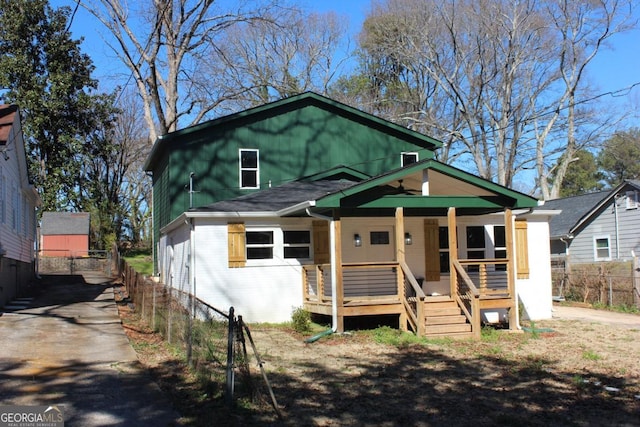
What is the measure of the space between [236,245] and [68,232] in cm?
3045

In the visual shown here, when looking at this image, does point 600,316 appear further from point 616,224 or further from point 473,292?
point 616,224

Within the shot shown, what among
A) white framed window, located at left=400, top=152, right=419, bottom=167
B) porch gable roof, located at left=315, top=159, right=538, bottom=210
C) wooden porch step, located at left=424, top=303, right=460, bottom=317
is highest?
white framed window, located at left=400, top=152, right=419, bottom=167

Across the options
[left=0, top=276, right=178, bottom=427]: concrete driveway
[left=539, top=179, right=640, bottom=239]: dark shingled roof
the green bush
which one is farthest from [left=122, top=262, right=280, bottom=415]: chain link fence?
[left=539, top=179, right=640, bottom=239]: dark shingled roof

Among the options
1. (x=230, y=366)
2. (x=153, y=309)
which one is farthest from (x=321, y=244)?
(x=230, y=366)

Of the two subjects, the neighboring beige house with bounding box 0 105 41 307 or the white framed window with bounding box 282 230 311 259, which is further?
the neighboring beige house with bounding box 0 105 41 307

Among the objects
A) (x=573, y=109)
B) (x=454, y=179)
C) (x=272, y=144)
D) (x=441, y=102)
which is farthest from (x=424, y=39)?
(x=454, y=179)

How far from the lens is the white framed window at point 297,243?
630 inches

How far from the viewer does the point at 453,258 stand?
1420 cm

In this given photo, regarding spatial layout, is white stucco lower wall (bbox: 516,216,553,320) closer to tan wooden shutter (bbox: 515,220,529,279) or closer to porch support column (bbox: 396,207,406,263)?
tan wooden shutter (bbox: 515,220,529,279)

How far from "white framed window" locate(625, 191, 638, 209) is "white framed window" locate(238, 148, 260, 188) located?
664 inches

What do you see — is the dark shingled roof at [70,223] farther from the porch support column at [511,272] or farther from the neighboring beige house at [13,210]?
the porch support column at [511,272]

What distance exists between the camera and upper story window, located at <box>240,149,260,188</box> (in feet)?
63.4

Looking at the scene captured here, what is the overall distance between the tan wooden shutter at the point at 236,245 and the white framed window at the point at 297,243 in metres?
1.16

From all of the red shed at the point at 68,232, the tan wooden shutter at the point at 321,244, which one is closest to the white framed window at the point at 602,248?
the tan wooden shutter at the point at 321,244
